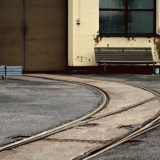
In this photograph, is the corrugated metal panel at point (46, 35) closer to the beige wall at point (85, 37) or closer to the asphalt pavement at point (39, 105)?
the beige wall at point (85, 37)

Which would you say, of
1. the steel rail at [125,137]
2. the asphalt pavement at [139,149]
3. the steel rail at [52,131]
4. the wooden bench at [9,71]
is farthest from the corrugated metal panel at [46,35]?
the asphalt pavement at [139,149]

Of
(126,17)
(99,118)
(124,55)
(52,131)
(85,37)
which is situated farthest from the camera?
(126,17)

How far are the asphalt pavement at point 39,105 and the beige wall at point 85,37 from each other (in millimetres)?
4993

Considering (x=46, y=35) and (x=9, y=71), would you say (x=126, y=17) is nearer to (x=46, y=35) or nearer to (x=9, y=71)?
(x=46, y=35)

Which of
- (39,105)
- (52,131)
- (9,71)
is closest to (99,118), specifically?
(52,131)

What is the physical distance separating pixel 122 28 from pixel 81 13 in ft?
5.82

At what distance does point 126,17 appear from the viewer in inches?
959

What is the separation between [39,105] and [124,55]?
37.0 ft

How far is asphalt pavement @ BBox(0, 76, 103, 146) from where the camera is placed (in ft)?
32.6

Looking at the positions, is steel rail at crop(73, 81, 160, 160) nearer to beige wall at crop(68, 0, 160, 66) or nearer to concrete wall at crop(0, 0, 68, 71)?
beige wall at crop(68, 0, 160, 66)

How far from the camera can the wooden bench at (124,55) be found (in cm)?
2367

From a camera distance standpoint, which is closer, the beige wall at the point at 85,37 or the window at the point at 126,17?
the beige wall at the point at 85,37

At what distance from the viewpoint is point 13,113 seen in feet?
38.4

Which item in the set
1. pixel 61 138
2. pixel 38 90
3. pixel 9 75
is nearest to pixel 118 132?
pixel 61 138
